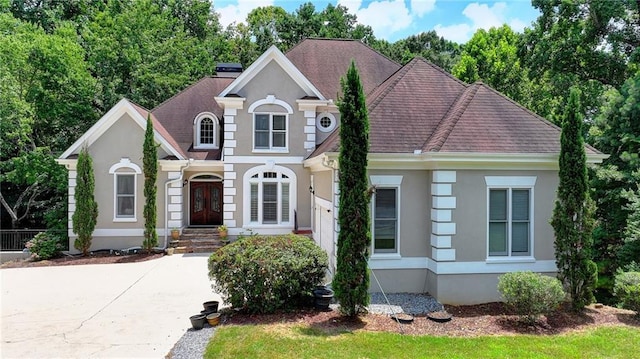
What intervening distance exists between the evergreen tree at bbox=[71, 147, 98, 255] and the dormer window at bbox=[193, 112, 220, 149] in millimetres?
4444

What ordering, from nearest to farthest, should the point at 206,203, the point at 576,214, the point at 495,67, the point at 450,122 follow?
the point at 576,214, the point at 450,122, the point at 206,203, the point at 495,67

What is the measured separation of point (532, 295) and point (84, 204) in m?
15.3

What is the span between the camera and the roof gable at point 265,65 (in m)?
15.7

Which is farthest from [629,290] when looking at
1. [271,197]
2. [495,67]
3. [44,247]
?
[495,67]

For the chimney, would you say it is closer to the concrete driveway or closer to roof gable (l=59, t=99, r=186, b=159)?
roof gable (l=59, t=99, r=186, b=159)

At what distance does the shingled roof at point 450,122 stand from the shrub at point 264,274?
2999 millimetres

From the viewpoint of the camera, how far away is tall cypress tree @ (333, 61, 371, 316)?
749cm

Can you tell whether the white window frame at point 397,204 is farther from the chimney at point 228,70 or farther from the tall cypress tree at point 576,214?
the chimney at point 228,70

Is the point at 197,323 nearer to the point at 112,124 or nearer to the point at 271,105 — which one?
the point at 271,105

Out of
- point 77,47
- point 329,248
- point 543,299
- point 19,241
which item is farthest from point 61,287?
point 77,47

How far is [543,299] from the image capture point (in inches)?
291

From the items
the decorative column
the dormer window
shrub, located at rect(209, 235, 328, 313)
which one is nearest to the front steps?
the dormer window

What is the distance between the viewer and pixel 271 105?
16078mm

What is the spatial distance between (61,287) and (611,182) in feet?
56.0
